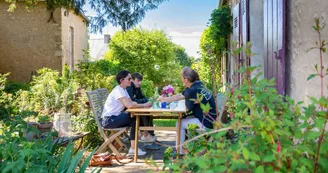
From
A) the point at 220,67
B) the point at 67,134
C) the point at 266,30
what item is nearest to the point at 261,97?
the point at 266,30

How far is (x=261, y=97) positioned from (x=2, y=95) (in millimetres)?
7650

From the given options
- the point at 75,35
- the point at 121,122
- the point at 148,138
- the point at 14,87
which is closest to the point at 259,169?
the point at 121,122

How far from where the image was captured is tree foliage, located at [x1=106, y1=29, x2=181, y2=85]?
1570cm

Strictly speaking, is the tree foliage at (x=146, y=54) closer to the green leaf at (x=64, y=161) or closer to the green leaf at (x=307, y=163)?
the green leaf at (x=64, y=161)

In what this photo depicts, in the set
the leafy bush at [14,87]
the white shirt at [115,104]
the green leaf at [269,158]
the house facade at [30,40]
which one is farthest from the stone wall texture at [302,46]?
the house facade at [30,40]

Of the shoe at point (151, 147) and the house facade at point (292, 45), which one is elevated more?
the house facade at point (292, 45)

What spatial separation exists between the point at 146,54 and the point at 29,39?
5062 millimetres

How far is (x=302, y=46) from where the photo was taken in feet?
8.46

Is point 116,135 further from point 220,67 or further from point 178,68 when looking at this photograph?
point 178,68

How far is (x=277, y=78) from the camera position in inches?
129

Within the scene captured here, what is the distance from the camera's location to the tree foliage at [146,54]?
1570 centimetres

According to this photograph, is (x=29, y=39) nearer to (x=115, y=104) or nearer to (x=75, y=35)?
(x=75, y=35)

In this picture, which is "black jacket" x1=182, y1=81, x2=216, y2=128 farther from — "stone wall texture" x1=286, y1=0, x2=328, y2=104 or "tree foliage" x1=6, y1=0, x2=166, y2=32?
"tree foliage" x1=6, y1=0, x2=166, y2=32

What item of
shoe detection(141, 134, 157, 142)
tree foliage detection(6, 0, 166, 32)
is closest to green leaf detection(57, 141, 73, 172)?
shoe detection(141, 134, 157, 142)
